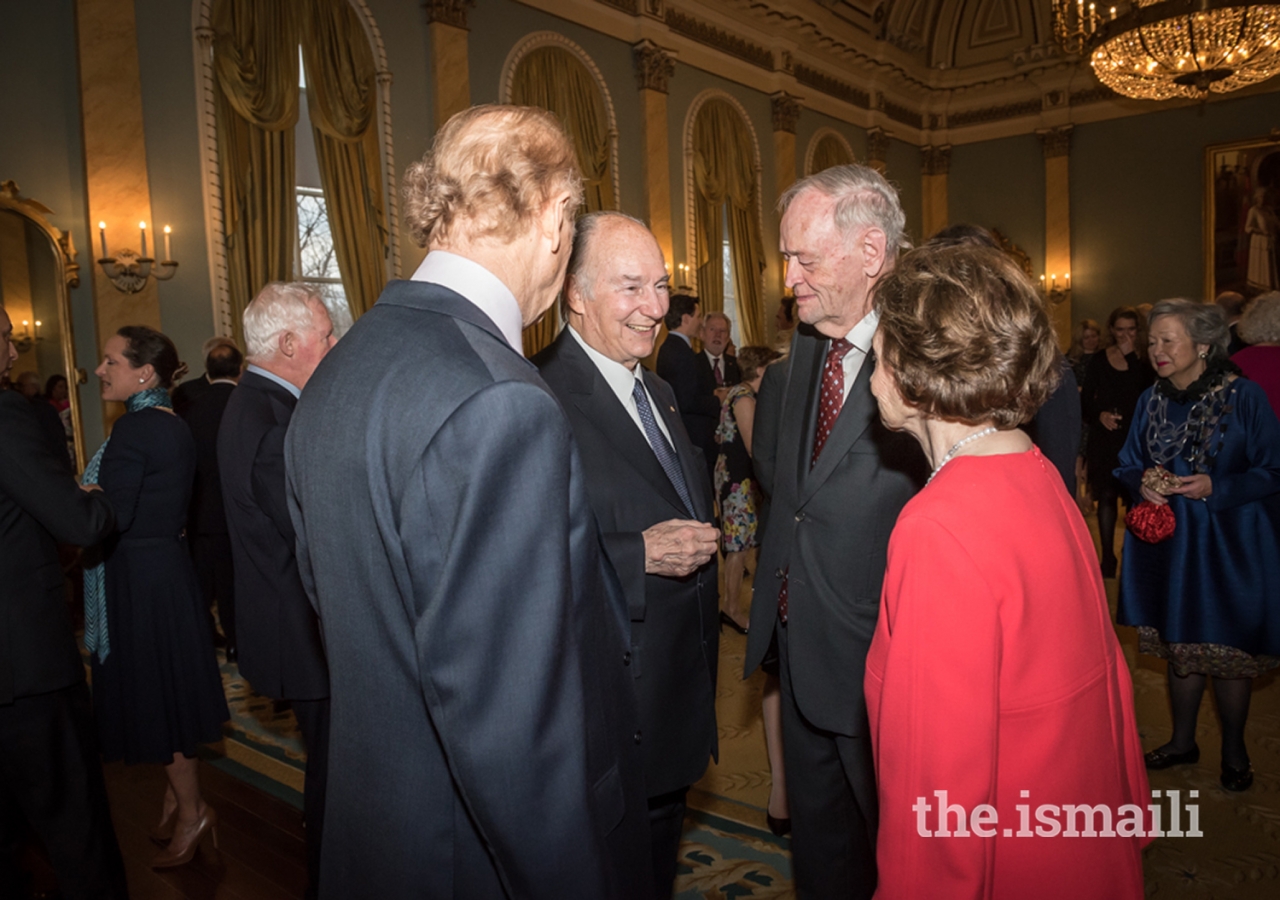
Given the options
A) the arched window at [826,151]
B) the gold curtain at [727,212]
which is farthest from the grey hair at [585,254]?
the arched window at [826,151]

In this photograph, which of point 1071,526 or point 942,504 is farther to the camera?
point 1071,526

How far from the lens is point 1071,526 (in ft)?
4.14

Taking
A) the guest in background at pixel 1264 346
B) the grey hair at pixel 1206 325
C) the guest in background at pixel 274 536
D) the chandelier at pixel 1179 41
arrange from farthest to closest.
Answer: the chandelier at pixel 1179 41, the guest in background at pixel 1264 346, the grey hair at pixel 1206 325, the guest in background at pixel 274 536

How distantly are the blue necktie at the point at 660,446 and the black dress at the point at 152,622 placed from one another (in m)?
1.77

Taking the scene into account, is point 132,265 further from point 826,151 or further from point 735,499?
point 826,151

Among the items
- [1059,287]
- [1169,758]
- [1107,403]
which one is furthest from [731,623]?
[1059,287]

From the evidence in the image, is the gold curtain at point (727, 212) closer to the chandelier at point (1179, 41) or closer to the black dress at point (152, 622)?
the chandelier at point (1179, 41)

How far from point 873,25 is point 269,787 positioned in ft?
44.9

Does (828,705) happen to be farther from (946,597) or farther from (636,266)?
(636,266)

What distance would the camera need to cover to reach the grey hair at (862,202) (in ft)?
6.79

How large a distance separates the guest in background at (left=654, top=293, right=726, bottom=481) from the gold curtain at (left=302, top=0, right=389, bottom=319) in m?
2.76

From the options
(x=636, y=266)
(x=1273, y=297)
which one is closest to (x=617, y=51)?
(x=1273, y=297)

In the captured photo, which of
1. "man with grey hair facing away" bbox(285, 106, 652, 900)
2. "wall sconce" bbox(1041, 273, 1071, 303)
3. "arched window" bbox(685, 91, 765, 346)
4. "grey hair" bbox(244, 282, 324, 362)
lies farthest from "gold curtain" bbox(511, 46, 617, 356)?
"wall sconce" bbox(1041, 273, 1071, 303)

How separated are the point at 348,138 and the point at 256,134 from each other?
797 millimetres
